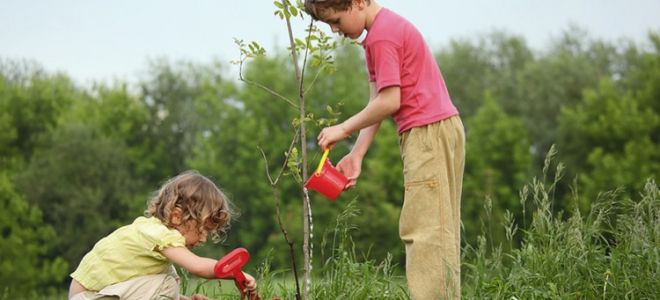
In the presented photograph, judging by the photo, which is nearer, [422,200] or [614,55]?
[422,200]

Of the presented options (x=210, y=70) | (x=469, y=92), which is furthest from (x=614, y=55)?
(x=210, y=70)

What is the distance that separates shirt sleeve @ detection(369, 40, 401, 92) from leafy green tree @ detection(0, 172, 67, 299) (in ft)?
96.8

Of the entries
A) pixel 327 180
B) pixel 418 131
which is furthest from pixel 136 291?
pixel 418 131

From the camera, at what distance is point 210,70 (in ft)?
154

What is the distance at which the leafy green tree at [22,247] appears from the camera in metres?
31.9

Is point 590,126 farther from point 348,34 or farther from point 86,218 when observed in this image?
point 348,34

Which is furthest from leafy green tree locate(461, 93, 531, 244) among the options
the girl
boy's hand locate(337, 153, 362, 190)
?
the girl

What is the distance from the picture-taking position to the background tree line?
111 feet

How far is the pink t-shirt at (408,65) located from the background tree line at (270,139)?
87.0ft

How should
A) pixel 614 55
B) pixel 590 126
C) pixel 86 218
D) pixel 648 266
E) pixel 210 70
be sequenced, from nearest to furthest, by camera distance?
pixel 648 266, pixel 590 126, pixel 86 218, pixel 614 55, pixel 210 70

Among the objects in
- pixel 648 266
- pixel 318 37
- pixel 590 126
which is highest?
pixel 318 37

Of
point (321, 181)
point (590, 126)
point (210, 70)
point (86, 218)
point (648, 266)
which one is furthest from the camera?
point (210, 70)

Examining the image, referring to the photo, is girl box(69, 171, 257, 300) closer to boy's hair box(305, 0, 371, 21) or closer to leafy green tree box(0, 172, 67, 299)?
boy's hair box(305, 0, 371, 21)

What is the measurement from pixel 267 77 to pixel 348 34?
37905 mm
